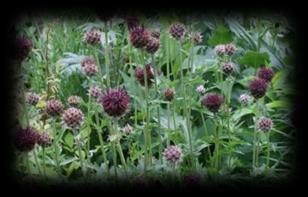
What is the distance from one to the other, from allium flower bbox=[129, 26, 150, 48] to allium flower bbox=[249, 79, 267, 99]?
0.97 ft

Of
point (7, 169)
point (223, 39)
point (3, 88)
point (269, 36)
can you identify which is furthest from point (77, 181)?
point (269, 36)

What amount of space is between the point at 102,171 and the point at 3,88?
31 cm

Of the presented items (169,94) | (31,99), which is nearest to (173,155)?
(169,94)

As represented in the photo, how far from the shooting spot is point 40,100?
1520 mm

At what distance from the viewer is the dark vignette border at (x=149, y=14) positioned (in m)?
1.24

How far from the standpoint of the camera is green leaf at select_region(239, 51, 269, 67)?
59.6 inches

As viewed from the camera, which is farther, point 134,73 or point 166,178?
point 134,73

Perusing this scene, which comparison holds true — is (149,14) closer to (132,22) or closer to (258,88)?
(132,22)

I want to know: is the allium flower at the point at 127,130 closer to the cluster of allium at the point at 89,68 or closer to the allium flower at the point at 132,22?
the cluster of allium at the point at 89,68

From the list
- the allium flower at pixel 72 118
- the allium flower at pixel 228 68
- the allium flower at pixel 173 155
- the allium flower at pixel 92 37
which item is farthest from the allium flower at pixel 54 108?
the allium flower at pixel 228 68

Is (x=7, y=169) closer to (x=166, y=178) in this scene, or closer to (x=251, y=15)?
(x=166, y=178)

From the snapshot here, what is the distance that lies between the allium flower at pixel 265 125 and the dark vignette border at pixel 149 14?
0.24 ft

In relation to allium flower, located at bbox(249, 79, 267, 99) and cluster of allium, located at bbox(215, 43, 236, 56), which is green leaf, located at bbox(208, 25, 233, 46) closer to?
cluster of allium, located at bbox(215, 43, 236, 56)

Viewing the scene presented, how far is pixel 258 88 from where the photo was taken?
1.34m
